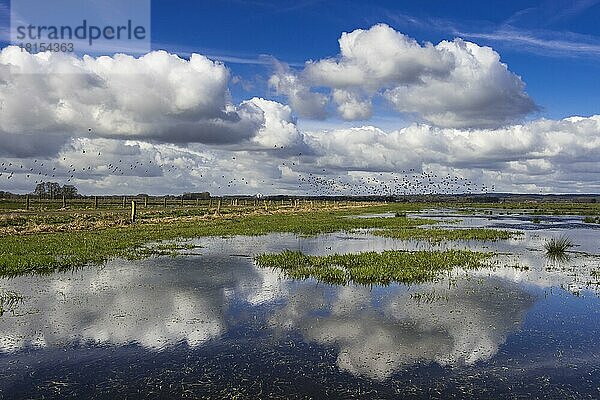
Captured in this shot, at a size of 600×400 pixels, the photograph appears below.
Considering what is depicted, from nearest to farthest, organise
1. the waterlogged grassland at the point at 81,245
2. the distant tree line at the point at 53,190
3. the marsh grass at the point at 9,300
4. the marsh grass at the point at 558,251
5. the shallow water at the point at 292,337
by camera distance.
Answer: the shallow water at the point at 292,337 < the marsh grass at the point at 9,300 < the waterlogged grassland at the point at 81,245 < the marsh grass at the point at 558,251 < the distant tree line at the point at 53,190

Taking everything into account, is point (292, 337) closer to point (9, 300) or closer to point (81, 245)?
point (9, 300)

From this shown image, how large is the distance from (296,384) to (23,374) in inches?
230

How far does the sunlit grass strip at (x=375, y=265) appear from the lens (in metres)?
22.5

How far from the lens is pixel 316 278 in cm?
2247

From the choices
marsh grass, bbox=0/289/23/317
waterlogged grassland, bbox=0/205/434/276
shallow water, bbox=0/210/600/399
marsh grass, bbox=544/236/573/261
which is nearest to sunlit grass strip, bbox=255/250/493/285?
shallow water, bbox=0/210/600/399

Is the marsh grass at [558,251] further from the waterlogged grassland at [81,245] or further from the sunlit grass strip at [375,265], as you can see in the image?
the waterlogged grassland at [81,245]

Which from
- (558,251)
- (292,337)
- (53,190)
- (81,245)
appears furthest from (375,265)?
(53,190)

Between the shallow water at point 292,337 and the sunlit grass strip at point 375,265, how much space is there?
4.53 ft

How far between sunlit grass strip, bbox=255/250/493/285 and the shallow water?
4.53 feet

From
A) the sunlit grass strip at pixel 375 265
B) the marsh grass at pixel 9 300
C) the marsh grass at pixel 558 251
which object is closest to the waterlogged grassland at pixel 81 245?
the marsh grass at pixel 9 300

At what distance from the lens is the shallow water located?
34.5ft

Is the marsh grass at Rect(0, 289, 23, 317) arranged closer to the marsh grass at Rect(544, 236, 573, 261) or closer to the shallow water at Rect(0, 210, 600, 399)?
the shallow water at Rect(0, 210, 600, 399)

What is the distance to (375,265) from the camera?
82.9ft

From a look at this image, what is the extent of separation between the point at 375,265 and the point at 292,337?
481 inches
